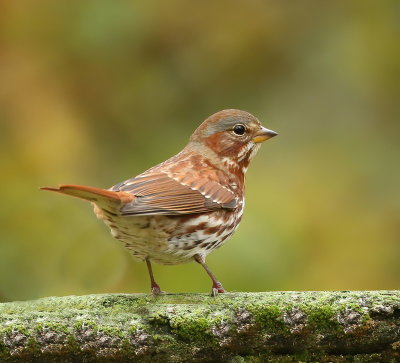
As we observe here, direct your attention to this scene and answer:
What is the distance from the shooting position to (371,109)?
7.73 m

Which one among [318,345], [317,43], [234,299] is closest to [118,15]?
[317,43]

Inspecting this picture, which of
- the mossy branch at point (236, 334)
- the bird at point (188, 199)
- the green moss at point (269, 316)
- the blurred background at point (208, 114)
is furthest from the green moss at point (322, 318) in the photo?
the blurred background at point (208, 114)

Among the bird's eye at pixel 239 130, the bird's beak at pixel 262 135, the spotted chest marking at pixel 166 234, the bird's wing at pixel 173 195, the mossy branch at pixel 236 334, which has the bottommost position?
the mossy branch at pixel 236 334

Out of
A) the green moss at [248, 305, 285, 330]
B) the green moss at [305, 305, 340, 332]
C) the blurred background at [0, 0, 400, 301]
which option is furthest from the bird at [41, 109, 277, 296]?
the green moss at [305, 305, 340, 332]

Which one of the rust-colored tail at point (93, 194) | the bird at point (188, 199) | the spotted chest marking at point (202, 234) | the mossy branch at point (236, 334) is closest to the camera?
the mossy branch at point (236, 334)

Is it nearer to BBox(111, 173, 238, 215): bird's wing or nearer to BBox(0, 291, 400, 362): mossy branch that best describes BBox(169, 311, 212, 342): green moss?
BBox(0, 291, 400, 362): mossy branch

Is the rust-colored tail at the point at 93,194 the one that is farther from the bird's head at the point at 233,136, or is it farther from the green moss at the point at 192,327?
the bird's head at the point at 233,136

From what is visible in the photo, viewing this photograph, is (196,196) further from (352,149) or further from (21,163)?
(352,149)

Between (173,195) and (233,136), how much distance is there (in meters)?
1.12

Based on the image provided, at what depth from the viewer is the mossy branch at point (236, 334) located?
352 cm

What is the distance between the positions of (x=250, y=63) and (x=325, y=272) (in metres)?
2.40

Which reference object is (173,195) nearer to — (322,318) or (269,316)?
(269,316)

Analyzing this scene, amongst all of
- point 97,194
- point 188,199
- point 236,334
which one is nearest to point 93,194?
point 97,194

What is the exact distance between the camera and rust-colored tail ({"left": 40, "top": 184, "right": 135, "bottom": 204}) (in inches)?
163
